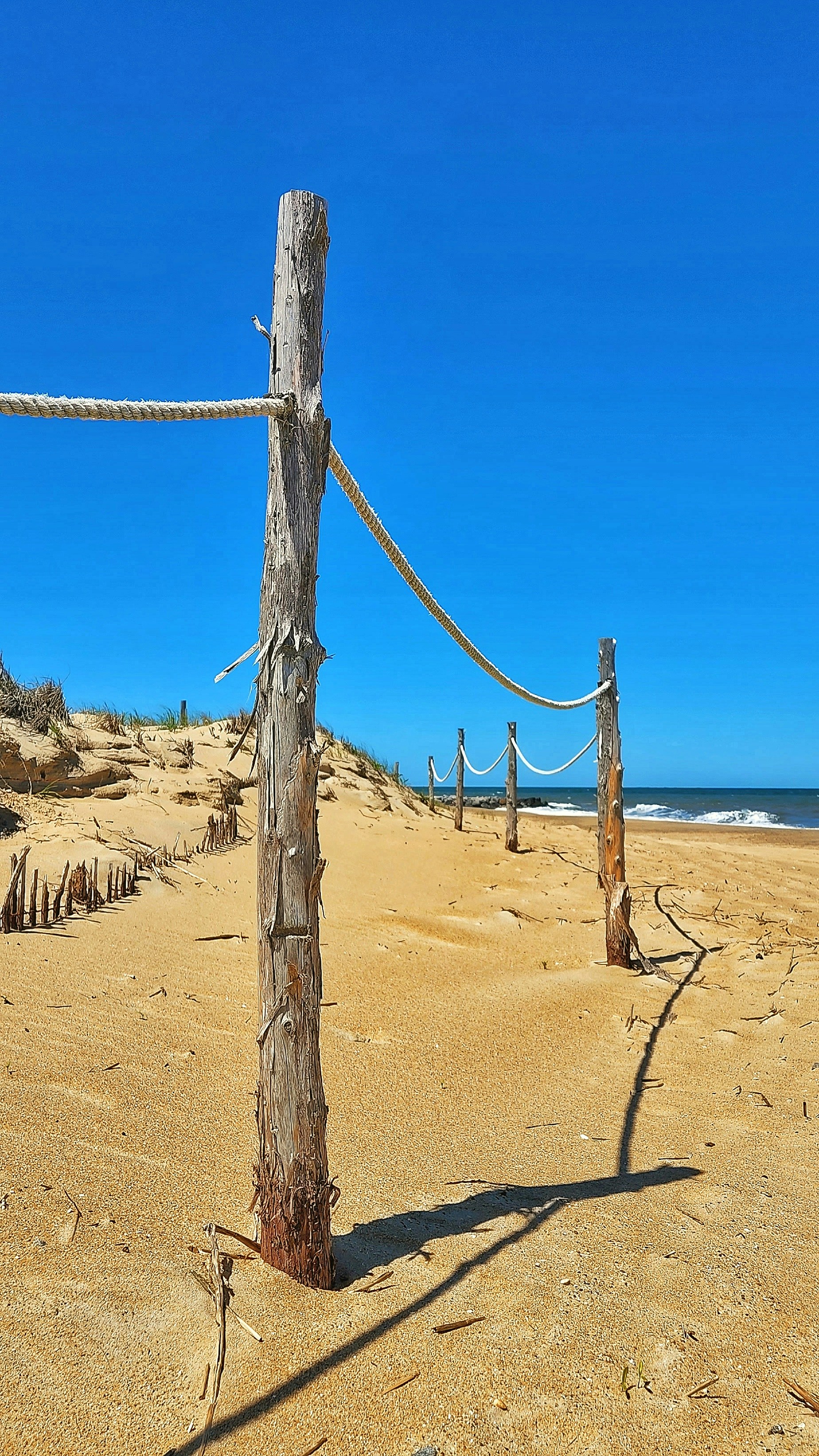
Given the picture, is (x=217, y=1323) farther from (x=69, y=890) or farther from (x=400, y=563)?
(x=69, y=890)

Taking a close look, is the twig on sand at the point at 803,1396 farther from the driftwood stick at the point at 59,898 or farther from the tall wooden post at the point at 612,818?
the driftwood stick at the point at 59,898

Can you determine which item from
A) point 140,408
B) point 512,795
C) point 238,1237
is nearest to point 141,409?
point 140,408

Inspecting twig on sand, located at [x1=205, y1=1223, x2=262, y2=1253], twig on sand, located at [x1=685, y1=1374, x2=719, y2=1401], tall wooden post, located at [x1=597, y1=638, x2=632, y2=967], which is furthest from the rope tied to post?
tall wooden post, located at [x1=597, y1=638, x2=632, y2=967]

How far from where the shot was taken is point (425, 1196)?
9.23 feet

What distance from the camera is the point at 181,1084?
134 inches

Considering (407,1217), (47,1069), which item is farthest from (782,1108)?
(47,1069)

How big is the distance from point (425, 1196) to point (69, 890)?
3373mm

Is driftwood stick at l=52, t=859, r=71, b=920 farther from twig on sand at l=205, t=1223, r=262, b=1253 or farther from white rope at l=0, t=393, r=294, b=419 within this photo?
white rope at l=0, t=393, r=294, b=419

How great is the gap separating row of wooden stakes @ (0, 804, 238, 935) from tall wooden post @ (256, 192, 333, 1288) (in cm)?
A: 280

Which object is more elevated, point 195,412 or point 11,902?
point 195,412

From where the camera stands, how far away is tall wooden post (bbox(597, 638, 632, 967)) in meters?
5.95

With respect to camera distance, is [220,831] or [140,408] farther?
[220,831]

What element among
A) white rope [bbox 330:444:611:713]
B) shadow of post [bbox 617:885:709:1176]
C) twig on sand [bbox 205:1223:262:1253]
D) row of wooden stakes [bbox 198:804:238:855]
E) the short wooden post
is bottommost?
shadow of post [bbox 617:885:709:1176]

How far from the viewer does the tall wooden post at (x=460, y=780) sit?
13039mm
